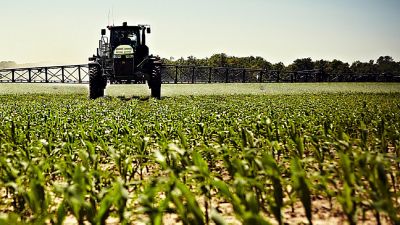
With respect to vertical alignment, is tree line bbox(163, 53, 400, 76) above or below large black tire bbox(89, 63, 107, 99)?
above

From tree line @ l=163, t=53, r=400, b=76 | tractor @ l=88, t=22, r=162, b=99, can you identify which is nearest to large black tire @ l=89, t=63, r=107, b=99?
tractor @ l=88, t=22, r=162, b=99

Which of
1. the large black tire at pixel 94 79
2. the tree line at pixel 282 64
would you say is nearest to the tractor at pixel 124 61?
→ the large black tire at pixel 94 79

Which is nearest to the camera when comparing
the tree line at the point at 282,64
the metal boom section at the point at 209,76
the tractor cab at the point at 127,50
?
the tractor cab at the point at 127,50

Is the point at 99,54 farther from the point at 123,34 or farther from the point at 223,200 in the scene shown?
the point at 223,200

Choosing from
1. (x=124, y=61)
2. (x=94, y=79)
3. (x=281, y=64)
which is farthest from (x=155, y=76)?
(x=281, y=64)

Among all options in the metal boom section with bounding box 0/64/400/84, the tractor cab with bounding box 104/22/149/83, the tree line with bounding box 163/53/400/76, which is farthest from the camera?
the tree line with bounding box 163/53/400/76

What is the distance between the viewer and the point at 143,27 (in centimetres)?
1661

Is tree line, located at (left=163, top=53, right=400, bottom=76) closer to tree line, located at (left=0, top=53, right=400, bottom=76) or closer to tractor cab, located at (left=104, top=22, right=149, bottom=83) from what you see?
tree line, located at (left=0, top=53, right=400, bottom=76)

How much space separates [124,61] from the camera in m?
15.9

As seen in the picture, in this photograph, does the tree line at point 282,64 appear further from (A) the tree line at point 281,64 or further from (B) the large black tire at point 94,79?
(B) the large black tire at point 94,79

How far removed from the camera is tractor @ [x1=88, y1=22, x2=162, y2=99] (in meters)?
16.0

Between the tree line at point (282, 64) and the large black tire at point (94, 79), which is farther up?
the tree line at point (282, 64)

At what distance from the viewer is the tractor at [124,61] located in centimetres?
1599

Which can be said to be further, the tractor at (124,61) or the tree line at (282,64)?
the tree line at (282,64)
